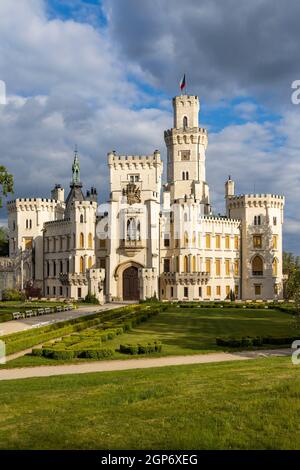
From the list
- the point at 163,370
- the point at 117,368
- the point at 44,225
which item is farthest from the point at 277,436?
the point at 44,225

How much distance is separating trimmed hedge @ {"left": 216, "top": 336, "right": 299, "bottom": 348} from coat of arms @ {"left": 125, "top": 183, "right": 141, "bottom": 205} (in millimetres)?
54615

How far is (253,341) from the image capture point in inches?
1272

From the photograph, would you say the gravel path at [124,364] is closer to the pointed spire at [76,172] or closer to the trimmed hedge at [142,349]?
the trimmed hedge at [142,349]

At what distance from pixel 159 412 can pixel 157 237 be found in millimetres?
71182

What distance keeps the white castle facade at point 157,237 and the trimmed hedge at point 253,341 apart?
47.9 metres

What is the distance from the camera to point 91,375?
22.5 meters

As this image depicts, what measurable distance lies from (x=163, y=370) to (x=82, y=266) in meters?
63.9

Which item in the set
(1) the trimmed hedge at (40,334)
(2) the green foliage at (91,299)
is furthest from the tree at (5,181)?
(2) the green foliage at (91,299)

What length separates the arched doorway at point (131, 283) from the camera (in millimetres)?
85625

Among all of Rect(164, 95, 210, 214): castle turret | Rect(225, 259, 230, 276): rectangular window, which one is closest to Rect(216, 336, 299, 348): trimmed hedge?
Rect(225, 259, 230, 276): rectangular window

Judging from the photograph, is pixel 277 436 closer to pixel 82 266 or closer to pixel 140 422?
pixel 140 422

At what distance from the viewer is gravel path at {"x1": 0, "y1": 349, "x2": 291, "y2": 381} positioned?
79.3 feet

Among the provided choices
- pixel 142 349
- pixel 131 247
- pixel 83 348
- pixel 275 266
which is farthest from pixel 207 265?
pixel 83 348

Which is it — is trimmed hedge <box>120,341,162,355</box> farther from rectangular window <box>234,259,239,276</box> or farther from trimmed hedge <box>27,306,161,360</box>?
rectangular window <box>234,259,239,276</box>
